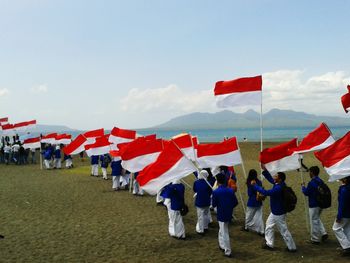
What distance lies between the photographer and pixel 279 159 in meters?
10.9

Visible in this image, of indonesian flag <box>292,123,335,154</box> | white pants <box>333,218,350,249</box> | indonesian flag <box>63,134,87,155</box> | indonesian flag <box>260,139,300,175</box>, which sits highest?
indonesian flag <box>292,123,335,154</box>

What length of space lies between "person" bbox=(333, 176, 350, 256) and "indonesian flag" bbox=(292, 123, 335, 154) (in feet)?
4.02

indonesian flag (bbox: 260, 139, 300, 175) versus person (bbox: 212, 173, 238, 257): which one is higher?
indonesian flag (bbox: 260, 139, 300, 175)

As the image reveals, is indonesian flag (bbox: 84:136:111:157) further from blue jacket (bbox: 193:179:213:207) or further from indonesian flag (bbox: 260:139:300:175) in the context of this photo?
indonesian flag (bbox: 260:139:300:175)

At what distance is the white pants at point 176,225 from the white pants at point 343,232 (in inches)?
166

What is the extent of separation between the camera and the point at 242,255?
952cm

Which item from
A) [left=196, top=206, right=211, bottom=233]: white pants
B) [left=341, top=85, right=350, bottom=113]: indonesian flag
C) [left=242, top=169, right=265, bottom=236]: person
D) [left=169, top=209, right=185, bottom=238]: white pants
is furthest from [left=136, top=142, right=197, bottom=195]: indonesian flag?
[left=341, top=85, right=350, bottom=113]: indonesian flag

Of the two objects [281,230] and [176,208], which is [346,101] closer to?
[281,230]

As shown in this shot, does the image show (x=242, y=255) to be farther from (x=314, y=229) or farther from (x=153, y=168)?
(x=153, y=168)

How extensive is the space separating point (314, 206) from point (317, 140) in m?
1.81

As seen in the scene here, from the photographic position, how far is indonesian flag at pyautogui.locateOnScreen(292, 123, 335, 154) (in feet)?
33.5

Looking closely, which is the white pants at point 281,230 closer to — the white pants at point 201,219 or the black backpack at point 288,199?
the black backpack at point 288,199

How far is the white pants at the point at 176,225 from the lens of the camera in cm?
1099

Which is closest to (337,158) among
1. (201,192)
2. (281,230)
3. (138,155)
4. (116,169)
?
(281,230)
